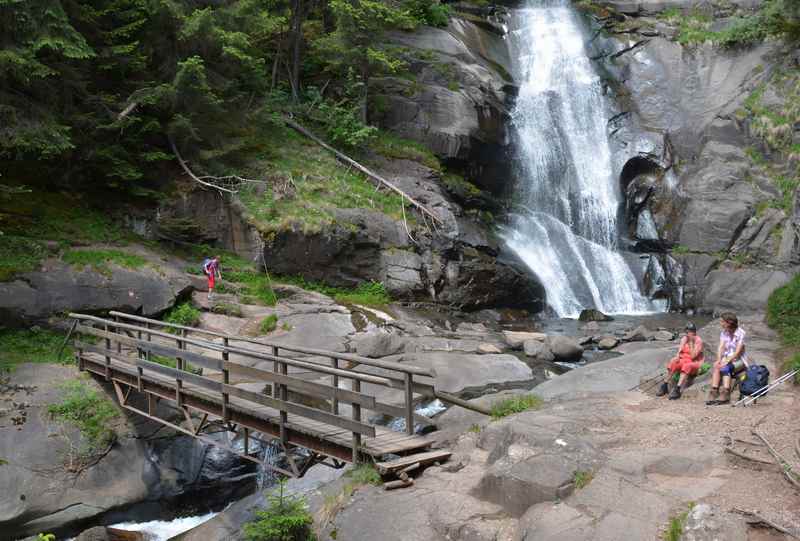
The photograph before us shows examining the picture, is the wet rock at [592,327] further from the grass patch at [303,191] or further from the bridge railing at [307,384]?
the bridge railing at [307,384]

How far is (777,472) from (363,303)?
14.7 meters

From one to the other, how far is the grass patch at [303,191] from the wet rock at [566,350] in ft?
26.4

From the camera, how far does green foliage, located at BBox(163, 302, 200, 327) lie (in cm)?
1741

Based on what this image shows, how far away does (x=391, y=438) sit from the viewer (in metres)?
9.02

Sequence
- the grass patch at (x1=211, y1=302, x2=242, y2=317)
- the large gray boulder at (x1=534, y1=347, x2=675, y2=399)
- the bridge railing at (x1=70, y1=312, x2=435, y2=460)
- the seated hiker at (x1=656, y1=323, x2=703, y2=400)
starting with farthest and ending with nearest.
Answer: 1. the grass patch at (x1=211, y1=302, x2=242, y2=317)
2. the large gray boulder at (x1=534, y1=347, x2=675, y2=399)
3. the seated hiker at (x1=656, y1=323, x2=703, y2=400)
4. the bridge railing at (x1=70, y1=312, x2=435, y2=460)

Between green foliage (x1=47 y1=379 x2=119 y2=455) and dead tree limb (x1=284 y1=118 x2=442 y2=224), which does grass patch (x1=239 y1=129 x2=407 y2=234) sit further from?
green foliage (x1=47 y1=379 x2=119 y2=455)

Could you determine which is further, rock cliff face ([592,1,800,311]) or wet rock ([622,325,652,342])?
rock cliff face ([592,1,800,311])

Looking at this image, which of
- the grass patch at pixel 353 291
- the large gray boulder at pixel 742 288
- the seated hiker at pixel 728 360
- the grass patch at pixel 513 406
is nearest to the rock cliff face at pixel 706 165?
the large gray boulder at pixel 742 288

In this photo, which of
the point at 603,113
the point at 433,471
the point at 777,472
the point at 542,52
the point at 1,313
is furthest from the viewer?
the point at 542,52

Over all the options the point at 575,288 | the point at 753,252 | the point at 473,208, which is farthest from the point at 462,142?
the point at 753,252

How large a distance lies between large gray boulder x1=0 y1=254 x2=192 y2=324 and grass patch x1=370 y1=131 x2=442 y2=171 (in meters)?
10.9

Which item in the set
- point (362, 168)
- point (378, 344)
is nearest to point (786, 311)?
point (378, 344)

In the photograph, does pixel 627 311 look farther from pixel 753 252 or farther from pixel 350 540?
pixel 350 540

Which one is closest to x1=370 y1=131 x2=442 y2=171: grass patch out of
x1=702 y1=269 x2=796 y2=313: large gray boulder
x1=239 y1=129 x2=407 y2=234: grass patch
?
x1=239 y1=129 x2=407 y2=234: grass patch
